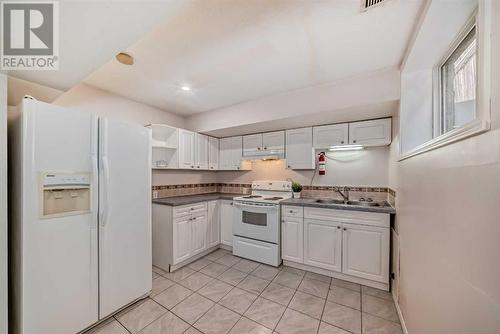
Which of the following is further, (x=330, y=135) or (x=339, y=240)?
(x=330, y=135)

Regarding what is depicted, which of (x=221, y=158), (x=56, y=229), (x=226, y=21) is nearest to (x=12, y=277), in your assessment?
(x=56, y=229)

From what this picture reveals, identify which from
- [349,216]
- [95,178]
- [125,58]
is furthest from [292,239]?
[125,58]

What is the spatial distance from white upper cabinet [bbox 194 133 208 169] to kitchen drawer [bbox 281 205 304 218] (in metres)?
1.62

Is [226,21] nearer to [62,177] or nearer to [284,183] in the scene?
[62,177]

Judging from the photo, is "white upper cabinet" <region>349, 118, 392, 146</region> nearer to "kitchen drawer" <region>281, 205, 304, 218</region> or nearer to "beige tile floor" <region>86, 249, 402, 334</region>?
"kitchen drawer" <region>281, 205, 304, 218</region>

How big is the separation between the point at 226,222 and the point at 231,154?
4.08ft

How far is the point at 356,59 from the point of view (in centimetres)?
176

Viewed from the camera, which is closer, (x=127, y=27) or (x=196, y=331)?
(x=127, y=27)

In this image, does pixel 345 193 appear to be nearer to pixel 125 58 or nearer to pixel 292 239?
pixel 292 239

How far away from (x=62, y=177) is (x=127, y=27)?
1.16 m

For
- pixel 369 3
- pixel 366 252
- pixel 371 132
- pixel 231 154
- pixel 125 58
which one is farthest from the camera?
pixel 231 154

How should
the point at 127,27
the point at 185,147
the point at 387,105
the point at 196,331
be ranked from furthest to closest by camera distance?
the point at 185,147
the point at 387,105
the point at 196,331
the point at 127,27

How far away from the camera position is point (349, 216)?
2229 mm

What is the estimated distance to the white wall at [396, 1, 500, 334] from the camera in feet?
1.93
